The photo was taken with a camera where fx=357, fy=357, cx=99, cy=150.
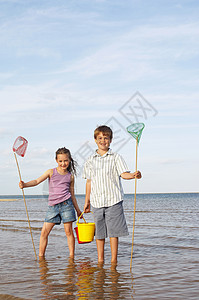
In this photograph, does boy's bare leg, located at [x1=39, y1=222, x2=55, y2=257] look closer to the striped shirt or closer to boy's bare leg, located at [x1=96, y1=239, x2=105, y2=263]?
boy's bare leg, located at [x1=96, y1=239, x2=105, y2=263]

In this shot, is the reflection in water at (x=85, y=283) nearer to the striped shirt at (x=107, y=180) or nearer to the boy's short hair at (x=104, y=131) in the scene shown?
the striped shirt at (x=107, y=180)

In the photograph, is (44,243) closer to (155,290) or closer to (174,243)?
(155,290)

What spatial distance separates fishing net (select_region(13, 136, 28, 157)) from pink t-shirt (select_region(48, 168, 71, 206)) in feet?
2.15

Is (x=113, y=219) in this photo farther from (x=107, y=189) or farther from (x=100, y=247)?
(x=100, y=247)

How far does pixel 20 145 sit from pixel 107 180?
171 cm

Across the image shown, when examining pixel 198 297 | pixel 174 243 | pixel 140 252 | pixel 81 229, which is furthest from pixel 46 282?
pixel 174 243

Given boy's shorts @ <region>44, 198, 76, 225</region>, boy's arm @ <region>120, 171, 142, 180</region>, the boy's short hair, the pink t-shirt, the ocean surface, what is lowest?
the ocean surface

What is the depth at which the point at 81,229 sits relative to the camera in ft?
17.4

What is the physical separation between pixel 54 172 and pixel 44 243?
1.20 meters

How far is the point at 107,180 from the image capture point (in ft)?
16.2

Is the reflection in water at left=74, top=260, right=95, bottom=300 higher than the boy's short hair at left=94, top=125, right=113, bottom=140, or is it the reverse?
the boy's short hair at left=94, top=125, right=113, bottom=140

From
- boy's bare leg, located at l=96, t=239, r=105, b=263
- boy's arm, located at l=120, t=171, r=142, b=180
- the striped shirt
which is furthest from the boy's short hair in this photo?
boy's bare leg, located at l=96, t=239, r=105, b=263

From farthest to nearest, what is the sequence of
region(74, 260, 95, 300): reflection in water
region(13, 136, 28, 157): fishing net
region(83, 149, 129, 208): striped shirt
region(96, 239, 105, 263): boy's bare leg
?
region(13, 136, 28, 157): fishing net, region(96, 239, 105, 263): boy's bare leg, region(83, 149, 129, 208): striped shirt, region(74, 260, 95, 300): reflection in water

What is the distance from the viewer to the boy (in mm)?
4910
